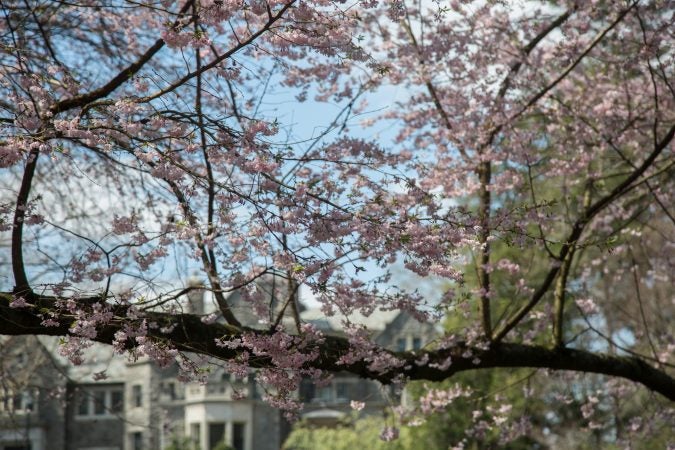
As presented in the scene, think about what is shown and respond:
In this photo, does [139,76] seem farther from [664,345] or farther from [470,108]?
[664,345]

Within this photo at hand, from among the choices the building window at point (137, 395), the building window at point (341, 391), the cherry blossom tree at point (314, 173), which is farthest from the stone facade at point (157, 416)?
the cherry blossom tree at point (314, 173)

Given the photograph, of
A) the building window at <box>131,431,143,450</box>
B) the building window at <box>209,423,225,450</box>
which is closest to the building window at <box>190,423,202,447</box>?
the building window at <box>209,423,225,450</box>

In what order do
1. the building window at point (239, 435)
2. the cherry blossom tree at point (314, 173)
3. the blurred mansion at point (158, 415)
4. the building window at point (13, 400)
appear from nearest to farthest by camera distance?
the cherry blossom tree at point (314, 173), the building window at point (13, 400), the blurred mansion at point (158, 415), the building window at point (239, 435)

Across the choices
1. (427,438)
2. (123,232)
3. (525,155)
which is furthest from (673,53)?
(427,438)

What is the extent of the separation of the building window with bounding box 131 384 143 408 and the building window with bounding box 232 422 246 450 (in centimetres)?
402

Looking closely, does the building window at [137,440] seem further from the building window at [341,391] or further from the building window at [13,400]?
the building window at [13,400]

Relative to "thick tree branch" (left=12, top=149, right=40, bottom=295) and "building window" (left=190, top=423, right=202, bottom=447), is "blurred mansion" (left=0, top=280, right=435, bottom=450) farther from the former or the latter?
"thick tree branch" (left=12, top=149, right=40, bottom=295)

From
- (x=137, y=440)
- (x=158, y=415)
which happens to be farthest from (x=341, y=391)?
(x=137, y=440)

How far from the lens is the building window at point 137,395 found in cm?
3859

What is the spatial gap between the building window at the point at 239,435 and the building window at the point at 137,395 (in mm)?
4018

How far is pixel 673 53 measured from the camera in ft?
29.1

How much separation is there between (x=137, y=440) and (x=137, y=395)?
232cm

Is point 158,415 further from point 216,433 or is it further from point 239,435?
point 239,435

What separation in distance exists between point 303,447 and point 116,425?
26.0ft
